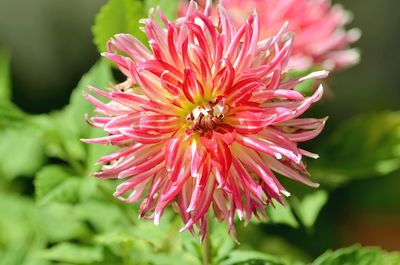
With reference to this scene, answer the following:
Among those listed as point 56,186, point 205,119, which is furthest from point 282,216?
point 56,186

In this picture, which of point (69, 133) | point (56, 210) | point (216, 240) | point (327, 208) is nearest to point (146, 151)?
point (216, 240)

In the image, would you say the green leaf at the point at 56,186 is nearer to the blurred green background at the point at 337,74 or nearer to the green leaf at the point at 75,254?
the green leaf at the point at 75,254

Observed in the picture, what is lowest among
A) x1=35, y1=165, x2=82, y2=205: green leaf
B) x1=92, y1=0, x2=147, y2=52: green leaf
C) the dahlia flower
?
x1=35, y1=165, x2=82, y2=205: green leaf

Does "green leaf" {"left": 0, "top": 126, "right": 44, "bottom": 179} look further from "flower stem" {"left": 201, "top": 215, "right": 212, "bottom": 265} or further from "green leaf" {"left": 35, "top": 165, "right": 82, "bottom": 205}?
"flower stem" {"left": 201, "top": 215, "right": 212, "bottom": 265}

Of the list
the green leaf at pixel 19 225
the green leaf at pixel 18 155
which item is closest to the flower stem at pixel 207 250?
the green leaf at pixel 19 225

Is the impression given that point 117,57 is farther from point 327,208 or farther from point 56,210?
point 327,208

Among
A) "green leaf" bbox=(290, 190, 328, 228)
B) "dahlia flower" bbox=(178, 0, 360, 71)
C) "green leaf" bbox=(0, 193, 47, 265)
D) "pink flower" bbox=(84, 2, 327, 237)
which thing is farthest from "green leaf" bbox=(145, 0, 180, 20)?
"green leaf" bbox=(0, 193, 47, 265)
